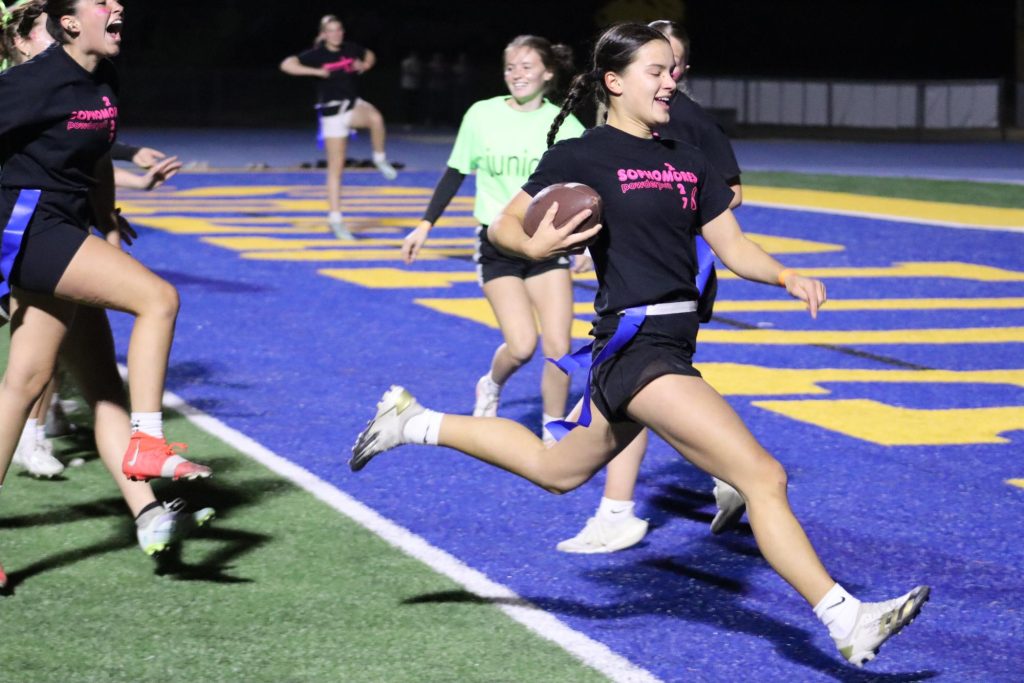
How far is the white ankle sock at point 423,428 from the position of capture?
571cm

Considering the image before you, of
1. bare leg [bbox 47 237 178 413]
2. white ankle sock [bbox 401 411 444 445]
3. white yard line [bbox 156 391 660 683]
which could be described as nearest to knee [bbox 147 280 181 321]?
bare leg [bbox 47 237 178 413]

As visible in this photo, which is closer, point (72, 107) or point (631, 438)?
point (631, 438)

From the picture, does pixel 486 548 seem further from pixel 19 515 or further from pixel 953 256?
pixel 953 256

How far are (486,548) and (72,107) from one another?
2.22 metres

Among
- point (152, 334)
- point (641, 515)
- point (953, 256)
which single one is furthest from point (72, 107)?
point (953, 256)

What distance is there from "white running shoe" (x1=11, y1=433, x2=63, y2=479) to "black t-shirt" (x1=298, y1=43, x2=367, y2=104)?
10560 mm

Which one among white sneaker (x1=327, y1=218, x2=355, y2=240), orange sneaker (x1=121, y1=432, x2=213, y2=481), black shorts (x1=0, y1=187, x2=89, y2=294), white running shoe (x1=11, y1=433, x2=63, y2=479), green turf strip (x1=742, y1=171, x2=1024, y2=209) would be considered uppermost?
black shorts (x1=0, y1=187, x2=89, y2=294)

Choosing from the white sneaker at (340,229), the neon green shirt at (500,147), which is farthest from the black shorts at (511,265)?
the white sneaker at (340,229)

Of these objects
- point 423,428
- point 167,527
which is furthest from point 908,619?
point 167,527

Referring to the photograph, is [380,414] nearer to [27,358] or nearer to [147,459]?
[147,459]

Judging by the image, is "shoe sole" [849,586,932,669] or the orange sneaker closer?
"shoe sole" [849,586,932,669]

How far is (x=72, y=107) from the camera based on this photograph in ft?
18.9

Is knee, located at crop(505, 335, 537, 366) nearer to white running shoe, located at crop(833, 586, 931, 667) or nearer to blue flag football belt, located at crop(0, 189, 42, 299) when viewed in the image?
blue flag football belt, located at crop(0, 189, 42, 299)

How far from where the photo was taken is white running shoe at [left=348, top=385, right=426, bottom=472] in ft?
18.9
